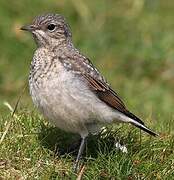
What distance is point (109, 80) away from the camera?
44.6 feet

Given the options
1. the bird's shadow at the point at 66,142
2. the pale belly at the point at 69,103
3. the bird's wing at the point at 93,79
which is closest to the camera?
the pale belly at the point at 69,103

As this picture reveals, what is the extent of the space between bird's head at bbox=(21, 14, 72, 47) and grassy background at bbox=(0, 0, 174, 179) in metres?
0.96

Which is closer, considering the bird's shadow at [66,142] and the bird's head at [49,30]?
the bird's head at [49,30]

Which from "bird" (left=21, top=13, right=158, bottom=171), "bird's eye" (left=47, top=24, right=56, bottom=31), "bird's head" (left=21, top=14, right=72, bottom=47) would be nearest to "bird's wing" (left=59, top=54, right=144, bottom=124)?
"bird" (left=21, top=13, right=158, bottom=171)

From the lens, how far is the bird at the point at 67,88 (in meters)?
7.50

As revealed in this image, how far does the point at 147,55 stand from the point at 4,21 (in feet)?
9.75

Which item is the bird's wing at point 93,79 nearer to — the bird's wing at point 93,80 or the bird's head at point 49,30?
the bird's wing at point 93,80

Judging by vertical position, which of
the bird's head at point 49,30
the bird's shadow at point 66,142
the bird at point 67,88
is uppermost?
the bird's head at point 49,30

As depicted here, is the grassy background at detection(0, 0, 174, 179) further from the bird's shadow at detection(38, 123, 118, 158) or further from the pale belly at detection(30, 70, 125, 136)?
the pale belly at detection(30, 70, 125, 136)

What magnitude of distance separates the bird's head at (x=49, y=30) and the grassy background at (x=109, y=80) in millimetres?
964

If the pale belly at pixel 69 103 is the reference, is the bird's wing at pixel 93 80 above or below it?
above

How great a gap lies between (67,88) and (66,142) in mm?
1128

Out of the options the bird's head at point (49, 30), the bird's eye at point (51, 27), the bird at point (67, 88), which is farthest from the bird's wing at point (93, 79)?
the bird's eye at point (51, 27)

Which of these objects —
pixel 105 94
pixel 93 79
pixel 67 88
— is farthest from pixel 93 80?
pixel 67 88
